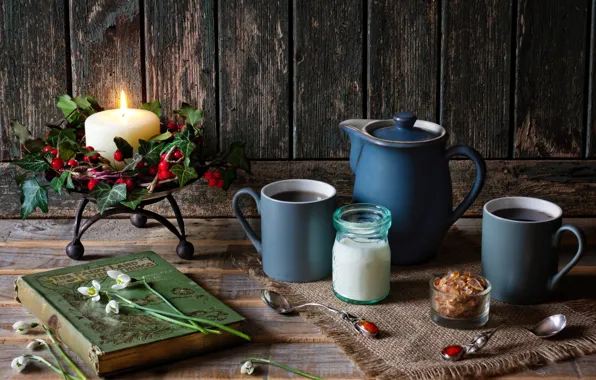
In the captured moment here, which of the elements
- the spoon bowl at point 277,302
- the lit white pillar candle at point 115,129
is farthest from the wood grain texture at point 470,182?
the spoon bowl at point 277,302

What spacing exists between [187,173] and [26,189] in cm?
24

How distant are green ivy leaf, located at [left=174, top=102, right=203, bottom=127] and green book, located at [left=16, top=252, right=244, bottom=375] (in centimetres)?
22

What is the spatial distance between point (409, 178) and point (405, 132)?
0.20ft

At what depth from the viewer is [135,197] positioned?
1.13 metres

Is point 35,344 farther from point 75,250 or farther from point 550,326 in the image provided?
point 550,326

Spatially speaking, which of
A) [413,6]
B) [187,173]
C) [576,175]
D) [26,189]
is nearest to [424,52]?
[413,6]

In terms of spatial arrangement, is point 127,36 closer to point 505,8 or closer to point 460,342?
point 505,8

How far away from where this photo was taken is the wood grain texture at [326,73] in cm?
131

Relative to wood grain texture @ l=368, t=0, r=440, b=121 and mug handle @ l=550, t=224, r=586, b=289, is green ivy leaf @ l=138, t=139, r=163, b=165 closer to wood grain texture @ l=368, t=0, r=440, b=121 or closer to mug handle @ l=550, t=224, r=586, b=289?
wood grain texture @ l=368, t=0, r=440, b=121

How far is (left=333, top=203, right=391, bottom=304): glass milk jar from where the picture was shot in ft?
3.43

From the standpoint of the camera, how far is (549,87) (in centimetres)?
133

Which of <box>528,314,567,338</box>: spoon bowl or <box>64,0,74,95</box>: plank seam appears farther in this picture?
<box>64,0,74,95</box>: plank seam

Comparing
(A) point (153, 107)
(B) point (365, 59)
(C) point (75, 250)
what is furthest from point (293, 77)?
(C) point (75, 250)

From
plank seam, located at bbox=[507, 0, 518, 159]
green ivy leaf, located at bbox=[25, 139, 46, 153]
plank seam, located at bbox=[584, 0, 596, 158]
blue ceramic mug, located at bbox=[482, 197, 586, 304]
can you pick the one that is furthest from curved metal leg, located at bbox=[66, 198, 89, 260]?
plank seam, located at bbox=[584, 0, 596, 158]
